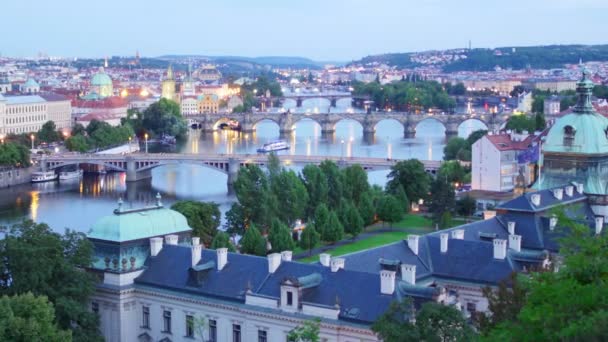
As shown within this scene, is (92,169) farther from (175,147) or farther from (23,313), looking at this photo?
(23,313)

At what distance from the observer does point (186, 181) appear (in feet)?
233

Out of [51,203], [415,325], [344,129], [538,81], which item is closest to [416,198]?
[51,203]

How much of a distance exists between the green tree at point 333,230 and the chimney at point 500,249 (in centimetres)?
1551

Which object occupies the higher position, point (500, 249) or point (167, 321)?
point (500, 249)

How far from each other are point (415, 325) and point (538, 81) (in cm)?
17412

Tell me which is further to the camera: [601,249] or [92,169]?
[92,169]

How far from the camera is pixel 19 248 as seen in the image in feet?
77.2

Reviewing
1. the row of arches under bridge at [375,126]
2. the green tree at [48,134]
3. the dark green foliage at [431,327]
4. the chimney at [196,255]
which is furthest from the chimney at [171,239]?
the row of arches under bridge at [375,126]

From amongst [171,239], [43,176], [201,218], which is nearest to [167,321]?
[171,239]

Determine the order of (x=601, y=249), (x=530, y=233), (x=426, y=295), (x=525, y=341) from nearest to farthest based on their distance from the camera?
(x=525, y=341)
(x=601, y=249)
(x=426, y=295)
(x=530, y=233)

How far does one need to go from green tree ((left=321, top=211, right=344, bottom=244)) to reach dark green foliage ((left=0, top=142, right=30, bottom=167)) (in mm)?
37152

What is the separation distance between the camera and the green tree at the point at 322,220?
4069 centimetres

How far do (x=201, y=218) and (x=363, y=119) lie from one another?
234 feet

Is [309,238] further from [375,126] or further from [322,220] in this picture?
[375,126]
